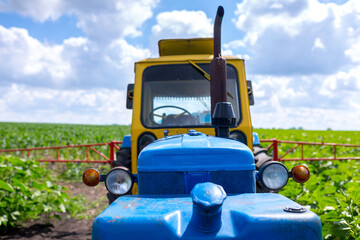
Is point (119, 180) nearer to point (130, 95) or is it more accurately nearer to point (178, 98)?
point (178, 98)

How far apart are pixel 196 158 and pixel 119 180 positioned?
2.11 ft

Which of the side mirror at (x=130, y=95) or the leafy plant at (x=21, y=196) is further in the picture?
the leafy plant at (x=21, y=196)

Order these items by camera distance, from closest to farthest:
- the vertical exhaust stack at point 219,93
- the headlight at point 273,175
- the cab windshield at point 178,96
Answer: the headlight at point 273,175, the vertical exhaust stack at point 219,93, the cab windshield at point 178,96

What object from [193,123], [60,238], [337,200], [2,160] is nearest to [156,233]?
[193,123]

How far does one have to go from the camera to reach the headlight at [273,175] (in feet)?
8.24

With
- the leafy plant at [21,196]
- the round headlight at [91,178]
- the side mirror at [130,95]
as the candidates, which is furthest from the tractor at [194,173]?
the leafy plant at [21,196]

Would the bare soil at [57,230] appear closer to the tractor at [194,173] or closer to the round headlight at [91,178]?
the tractor at [194,173]

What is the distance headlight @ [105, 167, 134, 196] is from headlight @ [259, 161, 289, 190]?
96 cm

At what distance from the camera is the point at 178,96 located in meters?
3.87

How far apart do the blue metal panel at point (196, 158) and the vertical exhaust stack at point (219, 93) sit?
36 cm

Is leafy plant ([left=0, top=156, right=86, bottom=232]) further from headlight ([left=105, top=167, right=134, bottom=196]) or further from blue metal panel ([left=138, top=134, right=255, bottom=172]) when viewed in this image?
blue metal panel ([left=138, top=134, right=255, bottom=172])

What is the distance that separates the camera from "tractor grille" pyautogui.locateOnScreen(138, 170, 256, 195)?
231cm

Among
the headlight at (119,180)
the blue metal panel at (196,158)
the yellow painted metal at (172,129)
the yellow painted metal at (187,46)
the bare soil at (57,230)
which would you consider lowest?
the bare soil at (57,230)

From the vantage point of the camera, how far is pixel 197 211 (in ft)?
5.80
